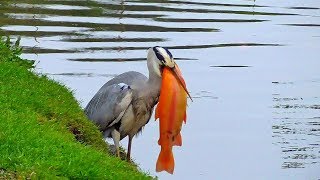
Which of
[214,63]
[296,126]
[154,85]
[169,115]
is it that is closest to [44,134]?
[169,115]

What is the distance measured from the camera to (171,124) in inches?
385

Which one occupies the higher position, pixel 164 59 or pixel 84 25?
pixel 164 59

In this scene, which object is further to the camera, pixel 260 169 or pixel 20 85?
pixel 260 169

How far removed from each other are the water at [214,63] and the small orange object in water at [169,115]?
186 cm

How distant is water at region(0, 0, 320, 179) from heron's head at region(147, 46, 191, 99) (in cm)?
158

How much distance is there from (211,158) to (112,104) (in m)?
2.14

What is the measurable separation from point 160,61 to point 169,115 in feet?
3.07

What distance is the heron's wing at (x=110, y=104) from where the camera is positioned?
11008 mm

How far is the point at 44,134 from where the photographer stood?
26.8 ft

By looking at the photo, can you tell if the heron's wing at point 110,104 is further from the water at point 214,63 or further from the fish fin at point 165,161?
the fish fin at point 165,161

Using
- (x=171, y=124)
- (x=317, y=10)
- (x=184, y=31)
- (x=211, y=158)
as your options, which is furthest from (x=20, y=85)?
(x=317, y=10)

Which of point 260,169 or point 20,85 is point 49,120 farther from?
point 260,169

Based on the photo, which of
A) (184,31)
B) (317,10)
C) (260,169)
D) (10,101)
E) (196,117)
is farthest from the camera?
(317,10)

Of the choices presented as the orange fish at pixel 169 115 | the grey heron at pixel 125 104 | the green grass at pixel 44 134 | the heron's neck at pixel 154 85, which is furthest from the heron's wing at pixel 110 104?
the orange fish at pixel 169 115
